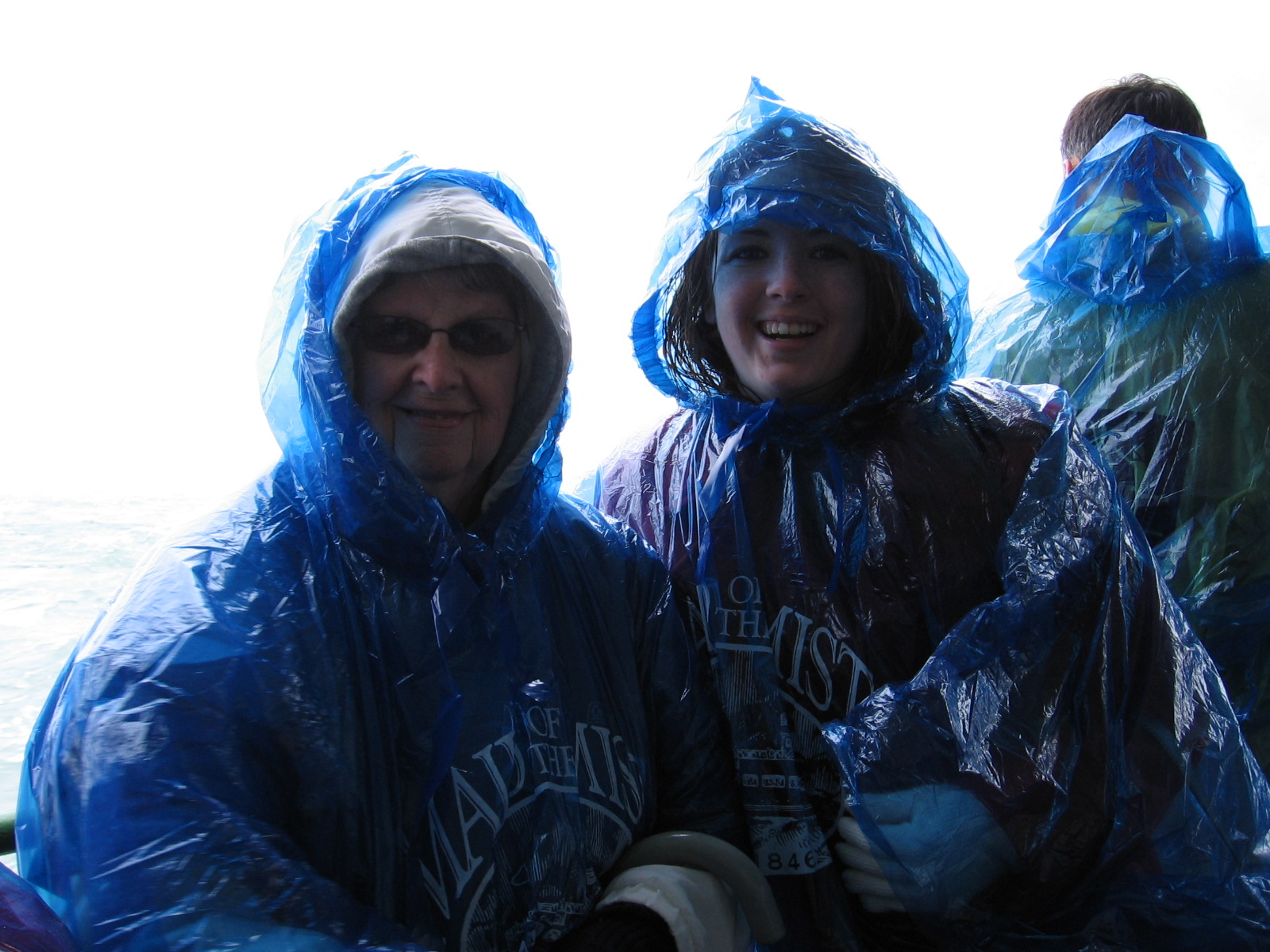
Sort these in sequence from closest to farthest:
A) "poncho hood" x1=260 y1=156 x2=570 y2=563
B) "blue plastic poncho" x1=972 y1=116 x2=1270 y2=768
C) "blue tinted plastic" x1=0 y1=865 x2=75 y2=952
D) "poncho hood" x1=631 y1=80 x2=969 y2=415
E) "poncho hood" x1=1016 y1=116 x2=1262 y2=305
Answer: "blue tinted plastic" x1=0 y1=865 x2=75 y2=952
"poncho hood" x1=260 y1=156 x2=570 y2=563
"poncho hood" x1=631 y1=80 x2=969 y2=415
"blue plastic poncho" x1=972 y1=116 x2=1270 y2=768
"poncho hood" x1=1016 y1=116 x2=1262 y2=305

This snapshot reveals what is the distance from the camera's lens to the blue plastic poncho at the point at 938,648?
800 millimetres

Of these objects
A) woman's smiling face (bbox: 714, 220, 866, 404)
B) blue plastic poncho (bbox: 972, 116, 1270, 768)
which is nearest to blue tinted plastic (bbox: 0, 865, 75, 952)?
woman's smiling face (bbox: 714, 220, 866, 404)

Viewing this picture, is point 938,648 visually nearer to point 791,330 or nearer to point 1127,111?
point 791,330

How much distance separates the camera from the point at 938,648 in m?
0.84

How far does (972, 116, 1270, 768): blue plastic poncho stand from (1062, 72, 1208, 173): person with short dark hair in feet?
0.46

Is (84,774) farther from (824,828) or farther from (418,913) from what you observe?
(824,828)

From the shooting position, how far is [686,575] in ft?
3.17

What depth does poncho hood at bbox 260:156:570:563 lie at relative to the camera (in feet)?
2.39

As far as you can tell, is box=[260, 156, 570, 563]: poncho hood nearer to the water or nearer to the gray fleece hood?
the gray fleece hood

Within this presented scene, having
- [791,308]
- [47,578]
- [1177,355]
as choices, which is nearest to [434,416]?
[791,308]

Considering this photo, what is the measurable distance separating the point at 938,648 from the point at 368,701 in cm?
52

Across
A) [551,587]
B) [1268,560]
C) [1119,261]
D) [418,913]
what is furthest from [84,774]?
[1119,261]

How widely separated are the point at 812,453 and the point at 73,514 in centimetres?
120

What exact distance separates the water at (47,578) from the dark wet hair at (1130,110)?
1.52 metres
